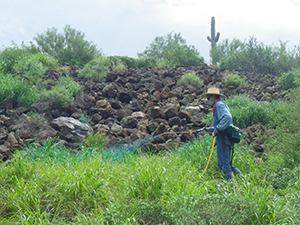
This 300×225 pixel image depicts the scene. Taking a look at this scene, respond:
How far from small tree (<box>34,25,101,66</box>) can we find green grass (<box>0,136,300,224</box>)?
14.6 meters

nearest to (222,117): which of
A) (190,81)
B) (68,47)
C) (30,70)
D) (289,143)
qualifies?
(289,143)

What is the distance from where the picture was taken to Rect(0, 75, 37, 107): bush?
10.4 meters

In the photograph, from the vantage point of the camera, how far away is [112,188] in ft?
16.6

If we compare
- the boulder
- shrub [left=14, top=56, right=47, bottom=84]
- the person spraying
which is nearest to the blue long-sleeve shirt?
the person spraying

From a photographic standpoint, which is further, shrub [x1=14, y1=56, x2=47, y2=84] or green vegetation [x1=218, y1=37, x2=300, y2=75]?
green vegetation [x1=218, y1=37, x2=300, y2=75]

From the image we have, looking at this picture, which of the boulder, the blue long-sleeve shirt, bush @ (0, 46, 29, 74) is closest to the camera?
the blue long-sleeve shirt

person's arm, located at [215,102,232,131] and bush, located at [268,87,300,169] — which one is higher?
person's arm, located at [215,102,232,131]

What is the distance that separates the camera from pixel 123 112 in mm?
10172

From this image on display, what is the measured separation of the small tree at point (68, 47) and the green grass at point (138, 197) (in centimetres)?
1463

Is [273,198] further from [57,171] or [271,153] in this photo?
[57,171]

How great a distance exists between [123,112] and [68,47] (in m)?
12.6

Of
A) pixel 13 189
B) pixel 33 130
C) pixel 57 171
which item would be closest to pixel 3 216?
pixel 13 189

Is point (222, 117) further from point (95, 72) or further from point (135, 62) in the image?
point (135, 62)

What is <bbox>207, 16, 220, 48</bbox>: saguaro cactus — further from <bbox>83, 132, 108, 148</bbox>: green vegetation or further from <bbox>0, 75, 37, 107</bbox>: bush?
<bbox>83, 132, 108, 148</bbox>: green vegetation
